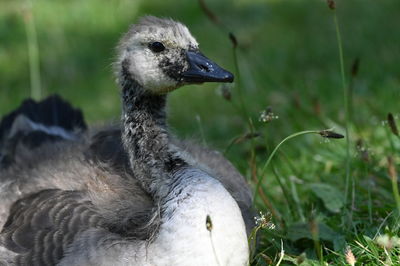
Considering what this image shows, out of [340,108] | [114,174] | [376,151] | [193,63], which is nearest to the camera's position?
[193,63]

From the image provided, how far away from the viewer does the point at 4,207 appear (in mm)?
4355

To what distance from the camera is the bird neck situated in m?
3.91

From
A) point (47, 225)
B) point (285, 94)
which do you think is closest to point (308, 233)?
point (47, 225)

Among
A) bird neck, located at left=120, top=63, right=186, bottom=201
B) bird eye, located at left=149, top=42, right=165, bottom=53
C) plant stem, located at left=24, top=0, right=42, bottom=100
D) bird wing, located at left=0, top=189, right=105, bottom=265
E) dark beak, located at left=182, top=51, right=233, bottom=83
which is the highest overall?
bird eye, located at left=149, top=42, right=165, bottom=53

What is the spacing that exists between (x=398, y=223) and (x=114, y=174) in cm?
144

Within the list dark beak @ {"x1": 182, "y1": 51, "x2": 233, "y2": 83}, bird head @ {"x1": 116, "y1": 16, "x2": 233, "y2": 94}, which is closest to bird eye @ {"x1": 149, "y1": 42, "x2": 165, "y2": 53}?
bird head @ {"x1": 116, "y1": 16, "x2": 233, "y2": 94}

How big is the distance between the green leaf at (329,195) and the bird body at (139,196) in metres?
0.44

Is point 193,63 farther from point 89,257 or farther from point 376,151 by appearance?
point 376,151

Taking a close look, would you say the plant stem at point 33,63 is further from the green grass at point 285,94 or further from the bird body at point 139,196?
the bird body at point 139,196

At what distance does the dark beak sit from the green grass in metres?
0.55

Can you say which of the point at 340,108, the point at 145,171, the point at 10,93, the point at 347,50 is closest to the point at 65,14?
the point at 10,93

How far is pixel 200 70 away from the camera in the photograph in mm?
3867

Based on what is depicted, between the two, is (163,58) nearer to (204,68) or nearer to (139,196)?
(204,68)

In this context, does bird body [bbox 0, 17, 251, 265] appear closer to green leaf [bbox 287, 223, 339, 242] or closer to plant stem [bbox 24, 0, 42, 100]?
green leaf [bbox 287, 223, 339, 242]
